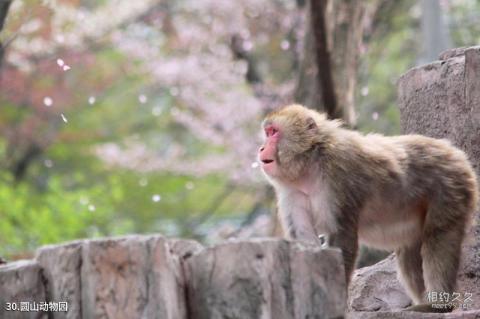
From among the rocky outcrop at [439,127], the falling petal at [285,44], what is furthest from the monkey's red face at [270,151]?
the falling petal at [285,44]

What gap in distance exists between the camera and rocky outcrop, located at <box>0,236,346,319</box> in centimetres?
353

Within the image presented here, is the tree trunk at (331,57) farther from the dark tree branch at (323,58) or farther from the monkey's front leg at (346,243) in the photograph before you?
the monkey's front leg at (346,243)

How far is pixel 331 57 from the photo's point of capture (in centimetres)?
822

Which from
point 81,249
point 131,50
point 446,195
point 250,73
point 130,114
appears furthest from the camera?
point 130,114

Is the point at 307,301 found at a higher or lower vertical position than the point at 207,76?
lower

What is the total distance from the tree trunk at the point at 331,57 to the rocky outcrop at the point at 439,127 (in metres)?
1.77

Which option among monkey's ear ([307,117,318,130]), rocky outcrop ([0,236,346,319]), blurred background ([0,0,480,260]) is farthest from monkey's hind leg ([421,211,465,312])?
blurred background ([0,0,480,260])

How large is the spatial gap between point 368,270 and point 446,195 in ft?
3.74

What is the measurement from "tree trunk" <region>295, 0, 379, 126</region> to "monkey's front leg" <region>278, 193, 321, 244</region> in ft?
9.78

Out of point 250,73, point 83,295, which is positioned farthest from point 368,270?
point 250,73

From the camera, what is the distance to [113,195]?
1316cm

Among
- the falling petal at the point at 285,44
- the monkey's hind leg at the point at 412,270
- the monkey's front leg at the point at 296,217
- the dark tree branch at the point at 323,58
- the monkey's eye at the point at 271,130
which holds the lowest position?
the monkey's hind leg at the point at 412,270

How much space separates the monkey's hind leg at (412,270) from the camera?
554 cm

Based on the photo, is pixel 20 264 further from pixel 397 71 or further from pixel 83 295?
pixel 397 71
